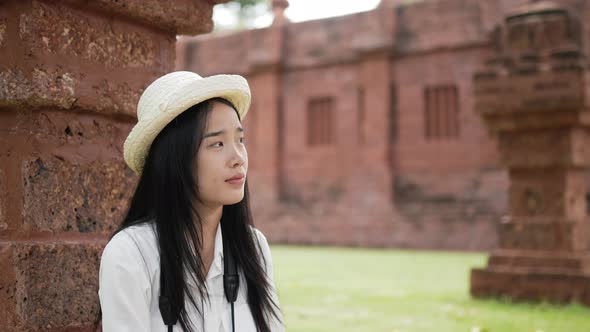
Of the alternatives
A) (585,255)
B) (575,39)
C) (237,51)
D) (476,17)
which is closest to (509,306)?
(585,255)

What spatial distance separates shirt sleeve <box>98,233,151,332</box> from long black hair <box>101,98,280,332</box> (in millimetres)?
89

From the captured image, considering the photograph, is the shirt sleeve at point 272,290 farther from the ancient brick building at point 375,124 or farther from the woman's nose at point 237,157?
the ancient brick building at point 375,124

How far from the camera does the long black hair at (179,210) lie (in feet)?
6.64

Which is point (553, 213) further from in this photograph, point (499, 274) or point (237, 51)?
point (237, 51)

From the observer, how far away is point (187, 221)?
2.12 metres

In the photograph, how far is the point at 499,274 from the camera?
728 centimetres

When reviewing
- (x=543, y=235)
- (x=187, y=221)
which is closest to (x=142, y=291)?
(x=187, y=221)

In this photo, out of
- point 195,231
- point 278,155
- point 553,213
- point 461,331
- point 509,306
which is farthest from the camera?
point 278,155

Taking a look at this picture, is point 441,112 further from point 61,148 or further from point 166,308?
point 166,308

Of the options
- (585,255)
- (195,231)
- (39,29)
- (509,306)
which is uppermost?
(39,29)

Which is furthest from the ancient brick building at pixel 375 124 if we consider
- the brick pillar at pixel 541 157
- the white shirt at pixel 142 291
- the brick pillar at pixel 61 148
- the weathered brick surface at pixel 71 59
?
the white shirt at pixel 142 291

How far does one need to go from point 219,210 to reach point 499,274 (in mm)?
5655

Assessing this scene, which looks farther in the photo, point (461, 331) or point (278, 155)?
point (278, 155)

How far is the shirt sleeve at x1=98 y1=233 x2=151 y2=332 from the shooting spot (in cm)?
189
